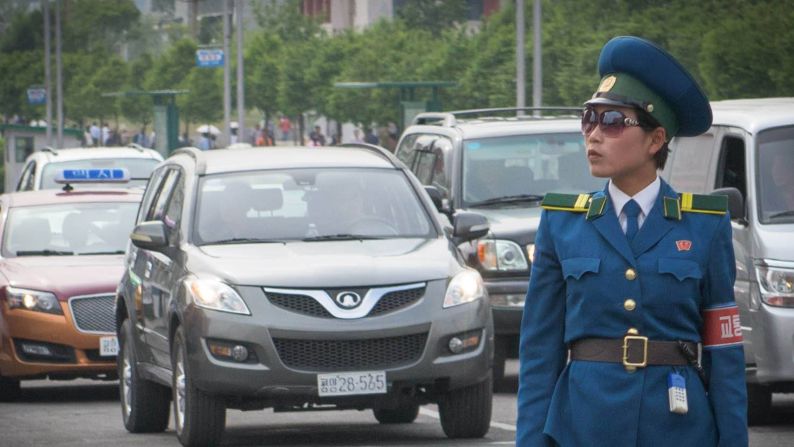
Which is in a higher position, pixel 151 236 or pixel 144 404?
pixel 151 236

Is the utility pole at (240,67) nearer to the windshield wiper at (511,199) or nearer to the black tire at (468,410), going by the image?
the windshield wiper at (511,199)

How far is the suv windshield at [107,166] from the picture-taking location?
22.6 meters

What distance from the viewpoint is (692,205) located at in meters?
4.71

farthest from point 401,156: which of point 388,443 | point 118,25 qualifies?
point 118,25

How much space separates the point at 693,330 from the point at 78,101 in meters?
88.2

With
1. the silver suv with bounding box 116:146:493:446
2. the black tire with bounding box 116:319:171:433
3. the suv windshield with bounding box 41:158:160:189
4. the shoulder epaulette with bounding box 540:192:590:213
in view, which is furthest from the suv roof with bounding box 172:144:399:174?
the suv windshield with bounding box 41:158:160:189

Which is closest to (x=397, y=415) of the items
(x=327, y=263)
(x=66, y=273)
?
(x=327, y=263)

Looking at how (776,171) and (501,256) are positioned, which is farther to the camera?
(501,256)

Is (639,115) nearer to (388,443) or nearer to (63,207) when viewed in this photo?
(388,443)

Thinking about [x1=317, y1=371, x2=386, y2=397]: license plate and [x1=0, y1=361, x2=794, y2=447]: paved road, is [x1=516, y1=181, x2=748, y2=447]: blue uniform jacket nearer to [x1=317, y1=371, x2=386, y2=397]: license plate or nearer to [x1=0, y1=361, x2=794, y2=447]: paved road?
[x1=317, y1=371, x2=386, y2=397]: license plate

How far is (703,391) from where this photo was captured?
15.2 feet

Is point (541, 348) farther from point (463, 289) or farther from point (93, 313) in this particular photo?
point (93, 313)

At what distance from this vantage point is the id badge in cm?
458

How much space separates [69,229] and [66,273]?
109 centimetres
